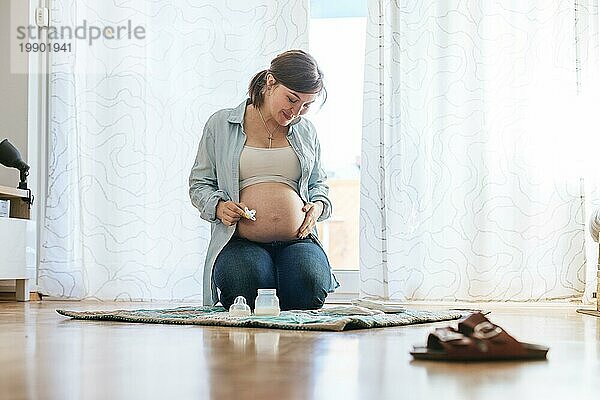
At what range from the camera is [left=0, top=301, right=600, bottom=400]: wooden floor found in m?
1.02

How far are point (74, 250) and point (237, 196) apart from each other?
1348 mm

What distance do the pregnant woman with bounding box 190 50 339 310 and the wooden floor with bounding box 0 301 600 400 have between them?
64 centimetres

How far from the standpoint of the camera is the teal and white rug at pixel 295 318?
2008mm

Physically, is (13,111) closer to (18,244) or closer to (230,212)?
(18,244)

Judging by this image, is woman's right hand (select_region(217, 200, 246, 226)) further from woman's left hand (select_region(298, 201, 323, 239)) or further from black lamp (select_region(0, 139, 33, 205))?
black lamp (select_region(0, 139, 33, 205))

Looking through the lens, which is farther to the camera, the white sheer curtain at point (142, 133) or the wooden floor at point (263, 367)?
the white sheer curtain at point (142, 133)

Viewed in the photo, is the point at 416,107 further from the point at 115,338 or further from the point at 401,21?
the point at 115,338

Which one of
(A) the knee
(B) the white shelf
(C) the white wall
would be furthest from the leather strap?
(C) the white wall

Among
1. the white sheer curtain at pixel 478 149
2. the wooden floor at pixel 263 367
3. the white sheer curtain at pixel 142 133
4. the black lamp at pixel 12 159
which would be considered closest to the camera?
the wooden floor at pixel 263 367

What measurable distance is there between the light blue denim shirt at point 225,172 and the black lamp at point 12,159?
3.79 feet

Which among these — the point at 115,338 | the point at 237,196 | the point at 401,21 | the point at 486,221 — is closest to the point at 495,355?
the point at 115,338

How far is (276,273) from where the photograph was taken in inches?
106

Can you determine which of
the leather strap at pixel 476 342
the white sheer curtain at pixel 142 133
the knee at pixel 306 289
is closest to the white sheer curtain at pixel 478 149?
the white sheer curtain at pixel 142 133

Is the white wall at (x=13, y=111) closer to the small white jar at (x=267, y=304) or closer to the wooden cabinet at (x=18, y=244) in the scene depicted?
the wooden cabinet at (x=18, y=244)
